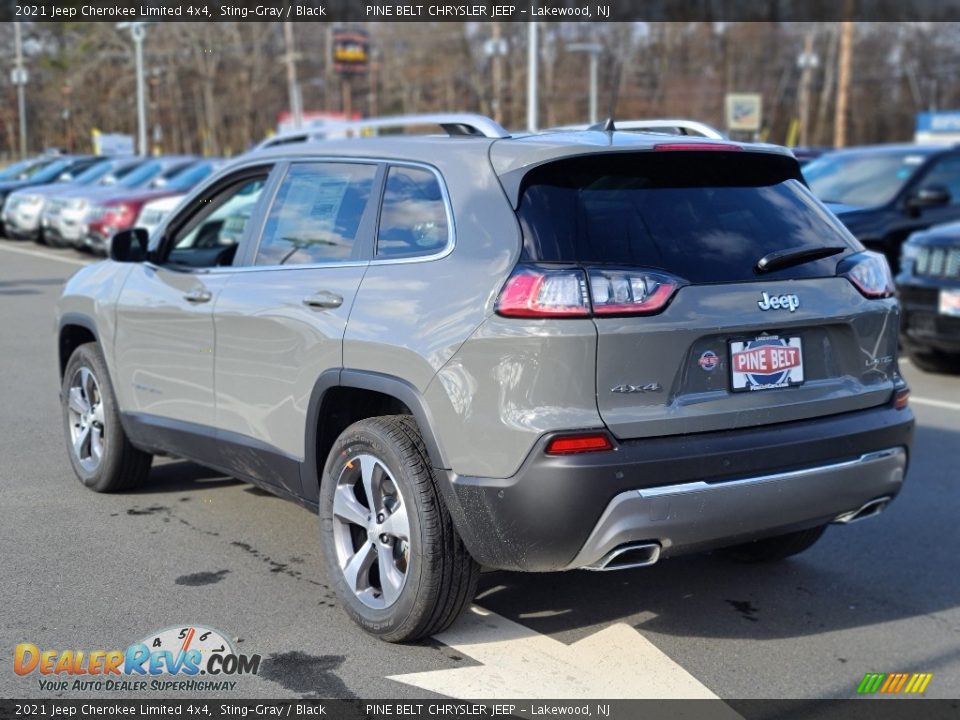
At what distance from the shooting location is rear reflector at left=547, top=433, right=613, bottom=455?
368cm

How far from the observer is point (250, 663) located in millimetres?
4027

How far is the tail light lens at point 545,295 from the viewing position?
3.71m

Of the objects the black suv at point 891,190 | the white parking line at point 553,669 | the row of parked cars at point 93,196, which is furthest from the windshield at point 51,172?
the white parking line at point 553,669

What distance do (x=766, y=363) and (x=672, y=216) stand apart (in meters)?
0.59

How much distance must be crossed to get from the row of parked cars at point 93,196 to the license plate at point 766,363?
15.2 m

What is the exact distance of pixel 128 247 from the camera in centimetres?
590

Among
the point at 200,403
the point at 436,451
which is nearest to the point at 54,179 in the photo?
the point at 200,403

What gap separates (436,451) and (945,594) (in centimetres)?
235

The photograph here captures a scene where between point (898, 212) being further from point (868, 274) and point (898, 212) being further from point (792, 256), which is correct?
point (792, 256)

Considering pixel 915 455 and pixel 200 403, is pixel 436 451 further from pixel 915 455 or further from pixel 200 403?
pixel 915 455

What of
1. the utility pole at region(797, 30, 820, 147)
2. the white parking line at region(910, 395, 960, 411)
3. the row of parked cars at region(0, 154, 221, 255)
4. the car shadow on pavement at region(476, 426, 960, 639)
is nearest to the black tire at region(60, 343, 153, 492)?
the car shadow on pavement at region(476, 426, 960, 639)

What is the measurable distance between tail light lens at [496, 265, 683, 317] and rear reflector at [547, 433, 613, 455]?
379 millimetres

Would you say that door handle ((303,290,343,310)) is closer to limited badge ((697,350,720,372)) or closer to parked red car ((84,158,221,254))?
limited badge ((697,350,720,372))

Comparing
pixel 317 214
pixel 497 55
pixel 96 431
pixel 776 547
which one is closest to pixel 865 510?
pixel 776 547
